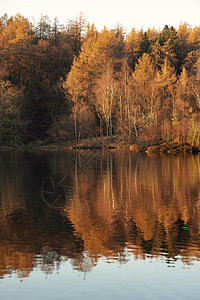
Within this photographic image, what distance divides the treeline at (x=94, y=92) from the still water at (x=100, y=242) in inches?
1387

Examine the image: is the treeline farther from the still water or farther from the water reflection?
the still water

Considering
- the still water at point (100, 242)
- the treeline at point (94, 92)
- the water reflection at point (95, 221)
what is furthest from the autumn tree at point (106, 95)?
the still water at point (100, 242)

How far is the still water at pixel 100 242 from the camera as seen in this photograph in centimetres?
840

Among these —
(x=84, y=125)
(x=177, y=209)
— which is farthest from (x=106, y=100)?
(x=177, y=209)

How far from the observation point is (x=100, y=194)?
21203 mm

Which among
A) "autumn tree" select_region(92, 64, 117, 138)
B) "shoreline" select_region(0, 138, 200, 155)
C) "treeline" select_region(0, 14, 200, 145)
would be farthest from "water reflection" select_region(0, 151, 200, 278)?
"autumn tree" select_region(92, 64, 117, 138)

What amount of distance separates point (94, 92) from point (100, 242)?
59.4m

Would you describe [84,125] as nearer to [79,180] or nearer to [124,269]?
[79,180]

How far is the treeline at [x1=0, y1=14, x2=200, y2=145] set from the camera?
63853mm

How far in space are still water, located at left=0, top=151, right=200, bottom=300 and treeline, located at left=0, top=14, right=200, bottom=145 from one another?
35.2 m

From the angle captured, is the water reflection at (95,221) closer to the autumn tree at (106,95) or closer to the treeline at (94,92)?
the treeline at (94,92)

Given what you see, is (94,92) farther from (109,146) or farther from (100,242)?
(100,242)

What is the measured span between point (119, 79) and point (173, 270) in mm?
61949

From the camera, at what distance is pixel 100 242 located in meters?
11.8
